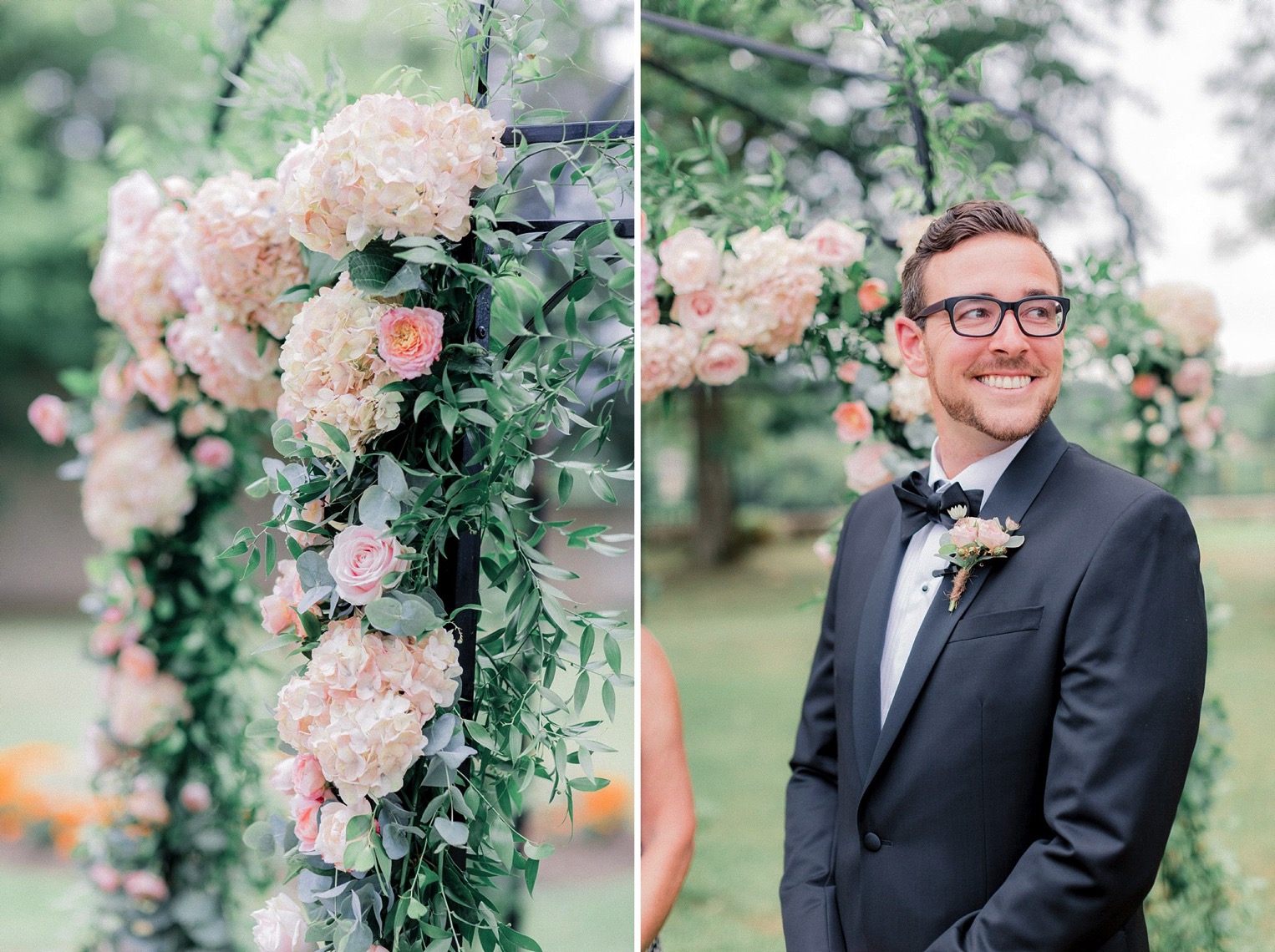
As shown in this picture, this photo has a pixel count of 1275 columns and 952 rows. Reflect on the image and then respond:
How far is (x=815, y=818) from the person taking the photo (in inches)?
66.4

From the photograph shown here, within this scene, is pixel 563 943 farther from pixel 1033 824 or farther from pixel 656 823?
pixel 1033 824

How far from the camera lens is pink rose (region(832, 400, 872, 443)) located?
224 cm

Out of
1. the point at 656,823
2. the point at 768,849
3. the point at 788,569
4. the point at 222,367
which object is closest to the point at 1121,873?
the point at 656,823

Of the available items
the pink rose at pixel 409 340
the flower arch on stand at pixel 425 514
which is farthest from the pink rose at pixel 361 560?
the pink rose at pixel 409 340

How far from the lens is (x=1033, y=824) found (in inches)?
52.8

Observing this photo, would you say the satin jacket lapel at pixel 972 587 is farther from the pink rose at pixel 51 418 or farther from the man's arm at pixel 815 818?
the pink rose at pixel 51 418

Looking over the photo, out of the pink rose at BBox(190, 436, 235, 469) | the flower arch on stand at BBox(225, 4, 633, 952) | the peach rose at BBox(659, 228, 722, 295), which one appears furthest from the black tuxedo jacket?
the pink rose at BBox(190, 436, 235, 469)

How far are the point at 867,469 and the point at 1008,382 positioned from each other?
849 millimetres

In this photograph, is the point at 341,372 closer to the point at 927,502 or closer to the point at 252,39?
the point at 927,502

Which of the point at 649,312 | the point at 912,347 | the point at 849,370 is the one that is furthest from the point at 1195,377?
the point at 912,347

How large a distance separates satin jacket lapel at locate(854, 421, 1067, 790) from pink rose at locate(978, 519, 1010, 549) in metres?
0.04

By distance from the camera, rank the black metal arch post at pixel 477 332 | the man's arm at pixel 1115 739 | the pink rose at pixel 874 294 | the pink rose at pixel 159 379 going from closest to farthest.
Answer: the man's arm at pixel 1115 739 → the black metal arch post at pixel 477 332 → the pink rose at pixel 874 294 → the pink rose at pixel 159 379

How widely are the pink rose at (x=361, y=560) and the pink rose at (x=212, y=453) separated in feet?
5.58

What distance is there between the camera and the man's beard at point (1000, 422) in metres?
1.39
